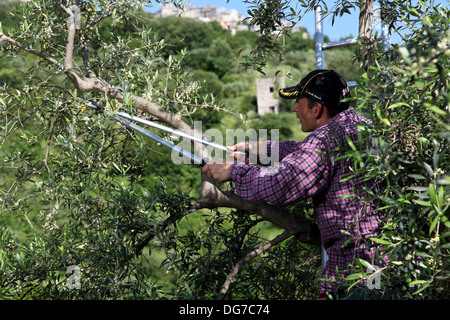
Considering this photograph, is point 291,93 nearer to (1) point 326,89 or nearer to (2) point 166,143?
(1) point 326,89

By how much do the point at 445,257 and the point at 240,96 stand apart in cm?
5201

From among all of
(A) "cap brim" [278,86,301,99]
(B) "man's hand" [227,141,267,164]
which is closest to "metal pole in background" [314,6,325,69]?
(A) "cap brim" [278,86,301,99]

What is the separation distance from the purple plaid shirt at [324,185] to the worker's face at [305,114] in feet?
0.86

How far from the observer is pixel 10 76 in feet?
85.2

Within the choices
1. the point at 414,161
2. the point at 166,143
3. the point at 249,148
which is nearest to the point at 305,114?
the point at 249,148

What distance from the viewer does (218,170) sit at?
2.84 m

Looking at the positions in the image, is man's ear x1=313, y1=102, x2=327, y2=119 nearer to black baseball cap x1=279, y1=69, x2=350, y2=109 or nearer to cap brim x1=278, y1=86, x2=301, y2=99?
black baseball cap x1=279, y1=69, x2=350, y2=109

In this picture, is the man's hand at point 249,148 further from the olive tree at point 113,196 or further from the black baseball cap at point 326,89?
the black baseball cap at point 326,89

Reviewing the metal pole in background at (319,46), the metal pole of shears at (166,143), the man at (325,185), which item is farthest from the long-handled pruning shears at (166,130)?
the metal pole in background at (319,46)

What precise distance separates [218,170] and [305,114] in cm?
65

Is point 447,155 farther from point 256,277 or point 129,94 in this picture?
point 256,277

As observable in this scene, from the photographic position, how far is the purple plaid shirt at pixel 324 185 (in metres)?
2.56

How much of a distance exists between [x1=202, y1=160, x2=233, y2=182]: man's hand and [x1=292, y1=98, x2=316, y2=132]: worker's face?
56 centimetres

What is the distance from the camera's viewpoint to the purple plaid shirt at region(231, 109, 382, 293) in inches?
101
